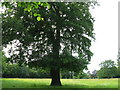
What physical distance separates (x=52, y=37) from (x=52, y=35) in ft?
0.88

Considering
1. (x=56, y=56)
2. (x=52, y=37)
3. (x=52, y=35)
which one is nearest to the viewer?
(x=56, y=56)

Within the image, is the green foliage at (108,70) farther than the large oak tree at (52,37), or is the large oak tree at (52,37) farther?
the green foliage at (108,70)

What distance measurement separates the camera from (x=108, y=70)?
275ft

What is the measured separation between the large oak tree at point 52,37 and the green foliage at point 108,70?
60856 millimetres

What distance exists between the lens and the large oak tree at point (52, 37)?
19.3 metres

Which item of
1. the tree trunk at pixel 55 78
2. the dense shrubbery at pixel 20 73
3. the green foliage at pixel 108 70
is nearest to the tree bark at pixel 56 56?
the tree trunk at pixel 55 78

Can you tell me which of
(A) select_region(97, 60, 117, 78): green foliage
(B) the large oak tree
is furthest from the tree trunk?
(A) select_region(97, 60, 117, 78): green foliage

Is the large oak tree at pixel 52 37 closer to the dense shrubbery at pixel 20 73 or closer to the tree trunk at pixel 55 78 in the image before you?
the tree trunk at pixel 55 78

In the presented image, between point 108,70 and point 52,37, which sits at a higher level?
point 52,37

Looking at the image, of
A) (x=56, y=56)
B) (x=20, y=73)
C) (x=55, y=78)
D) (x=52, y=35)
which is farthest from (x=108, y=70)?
(x=56, y=56)

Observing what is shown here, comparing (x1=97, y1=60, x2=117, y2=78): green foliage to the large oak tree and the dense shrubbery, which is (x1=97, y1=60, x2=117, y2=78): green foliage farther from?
the large oak tree

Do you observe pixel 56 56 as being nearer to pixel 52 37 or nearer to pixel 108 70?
pixel 52 37

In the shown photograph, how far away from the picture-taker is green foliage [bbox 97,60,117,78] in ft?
267

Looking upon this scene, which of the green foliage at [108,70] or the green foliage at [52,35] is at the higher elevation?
the green foliage at [52,35]
